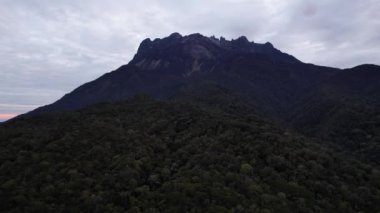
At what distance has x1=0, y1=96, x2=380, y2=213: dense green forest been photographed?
40.3 metres

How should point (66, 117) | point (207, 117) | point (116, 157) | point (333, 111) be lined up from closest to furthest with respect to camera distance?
point (116, 157) → point (207, 117) → point (66, 117) → point (333, 111)

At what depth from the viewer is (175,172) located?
5119cm

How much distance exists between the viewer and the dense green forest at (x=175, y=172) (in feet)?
132

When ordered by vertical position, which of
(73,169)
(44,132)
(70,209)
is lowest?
(70,209)

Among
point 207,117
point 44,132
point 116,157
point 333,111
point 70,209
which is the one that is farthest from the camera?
point 333,111

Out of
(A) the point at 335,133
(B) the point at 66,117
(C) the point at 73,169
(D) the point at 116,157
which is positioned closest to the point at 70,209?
(C) the point at 73,169

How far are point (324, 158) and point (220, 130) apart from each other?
20.1m

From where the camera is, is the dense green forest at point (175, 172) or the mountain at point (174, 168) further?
the mountain at point (174, 168)

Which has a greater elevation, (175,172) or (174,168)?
(174,168)

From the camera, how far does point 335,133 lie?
92375 mm

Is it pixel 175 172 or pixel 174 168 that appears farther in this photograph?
pixel 174 168

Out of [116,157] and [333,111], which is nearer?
[116,157]

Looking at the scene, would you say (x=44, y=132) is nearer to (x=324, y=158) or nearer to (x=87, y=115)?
(x=87, y=115)

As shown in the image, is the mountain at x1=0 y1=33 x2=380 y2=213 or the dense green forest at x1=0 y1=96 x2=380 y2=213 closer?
the dense green forest at x1=0 y1=96 x2=380 y2=213
